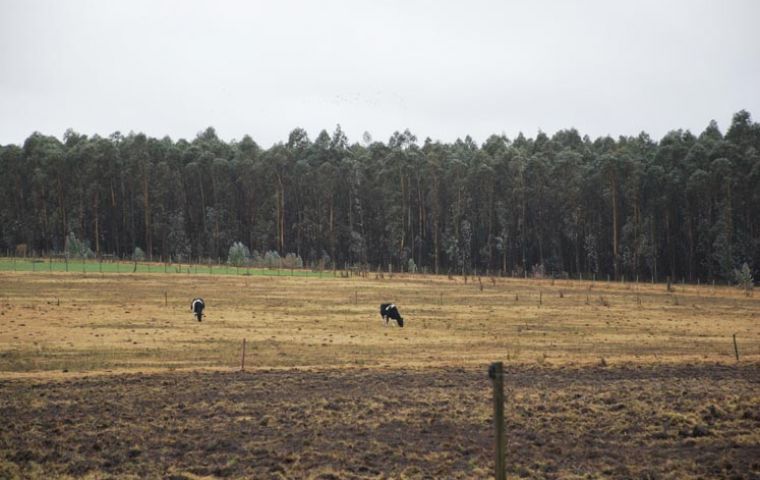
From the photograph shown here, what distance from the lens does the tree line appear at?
10169cm

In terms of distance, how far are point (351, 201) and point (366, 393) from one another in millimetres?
99204

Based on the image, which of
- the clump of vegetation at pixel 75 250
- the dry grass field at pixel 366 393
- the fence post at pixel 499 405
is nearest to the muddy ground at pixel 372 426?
the dry grass field at pixel 366 393

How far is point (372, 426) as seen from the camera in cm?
1797

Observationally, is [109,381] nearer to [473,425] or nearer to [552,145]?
[473,425]

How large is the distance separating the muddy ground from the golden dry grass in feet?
14.1

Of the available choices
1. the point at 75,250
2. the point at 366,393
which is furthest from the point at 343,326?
the point at 75,250

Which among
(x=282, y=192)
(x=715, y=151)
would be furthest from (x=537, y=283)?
(x=282, y=192)

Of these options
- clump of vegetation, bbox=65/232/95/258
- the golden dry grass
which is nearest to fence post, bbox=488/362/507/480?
the golden dry grass

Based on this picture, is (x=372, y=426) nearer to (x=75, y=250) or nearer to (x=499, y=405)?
(x=499, y=405)

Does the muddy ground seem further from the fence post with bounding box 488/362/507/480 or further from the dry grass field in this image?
the fence post with bounding box 488/362/507/480

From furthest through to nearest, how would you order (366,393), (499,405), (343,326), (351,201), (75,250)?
1. (351,201)
2. (75,250)
3. (343,326)
4. (366,393)
5. (499,405)

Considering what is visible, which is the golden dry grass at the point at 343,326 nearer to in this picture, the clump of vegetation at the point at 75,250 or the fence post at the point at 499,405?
the fence post at the point at 499,405

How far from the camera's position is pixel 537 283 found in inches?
2963

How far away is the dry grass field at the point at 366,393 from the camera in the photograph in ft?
49.9
